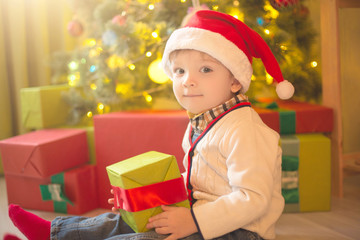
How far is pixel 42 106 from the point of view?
1790 millimetres

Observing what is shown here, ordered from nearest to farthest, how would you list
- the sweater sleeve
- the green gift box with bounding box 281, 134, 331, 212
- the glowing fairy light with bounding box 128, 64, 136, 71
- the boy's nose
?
the sweater sleeve → the boy's nose → the green gift box with bounding box 281, 134, 331, 212 → the glowing fairy light with bounding box 128, 64, 136, 71

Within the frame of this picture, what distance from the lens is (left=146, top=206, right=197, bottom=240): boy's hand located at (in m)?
0.83

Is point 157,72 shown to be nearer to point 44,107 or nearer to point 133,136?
point 133,136

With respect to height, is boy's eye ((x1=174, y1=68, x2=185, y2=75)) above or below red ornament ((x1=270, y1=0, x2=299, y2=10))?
below

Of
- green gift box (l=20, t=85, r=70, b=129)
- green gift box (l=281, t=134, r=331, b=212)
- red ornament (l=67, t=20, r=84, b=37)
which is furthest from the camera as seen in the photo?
red ornament (l=67, t=20, r=84, b=37)

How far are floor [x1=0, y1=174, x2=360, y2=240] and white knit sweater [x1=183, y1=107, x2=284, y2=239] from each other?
1.38 ft

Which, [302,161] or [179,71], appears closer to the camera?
[179,71]

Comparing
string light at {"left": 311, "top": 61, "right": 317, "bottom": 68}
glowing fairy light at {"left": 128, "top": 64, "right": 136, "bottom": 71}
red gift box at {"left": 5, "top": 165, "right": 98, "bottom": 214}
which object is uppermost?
glowing fairy light at {"left": 128, "top": 64, "right": 136, "bottom": 71}

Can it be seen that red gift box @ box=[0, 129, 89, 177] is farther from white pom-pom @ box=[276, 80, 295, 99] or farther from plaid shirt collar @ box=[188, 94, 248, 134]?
white pom-pom @ box=[276, 80, 295, 99]

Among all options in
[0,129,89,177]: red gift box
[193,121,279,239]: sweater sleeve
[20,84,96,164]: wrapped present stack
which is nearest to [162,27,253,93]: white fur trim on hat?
[193,121,279,239]: sweater sleeve

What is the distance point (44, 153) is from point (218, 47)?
0.92 metres

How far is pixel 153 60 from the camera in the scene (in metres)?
1.58

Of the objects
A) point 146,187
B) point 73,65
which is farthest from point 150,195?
point 73,65

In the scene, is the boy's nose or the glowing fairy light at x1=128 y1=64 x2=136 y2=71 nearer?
the boy's nose
